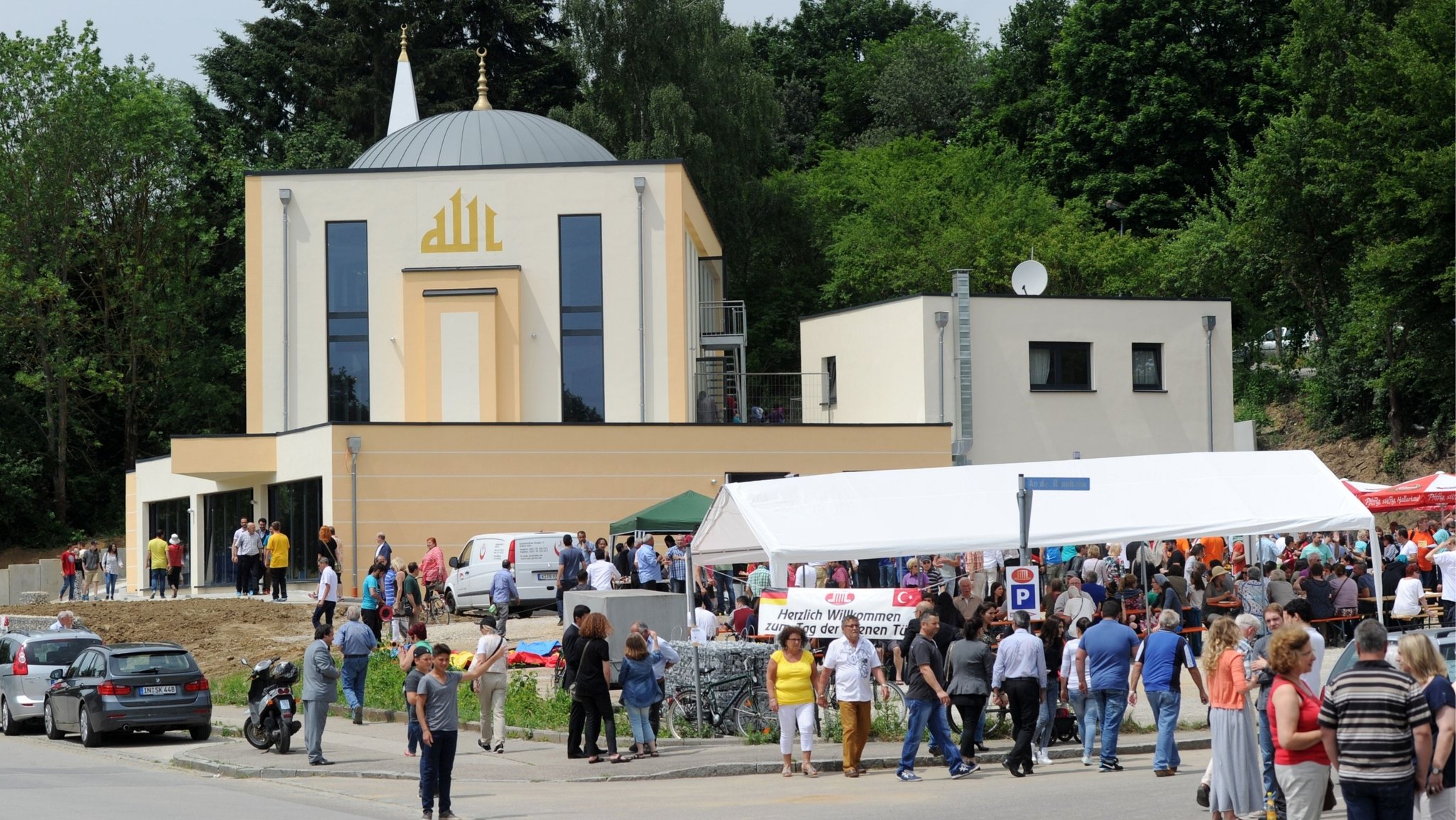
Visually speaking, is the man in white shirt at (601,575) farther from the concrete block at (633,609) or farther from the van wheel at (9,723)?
the van wheel at (9,723)

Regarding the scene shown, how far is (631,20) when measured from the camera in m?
57.1

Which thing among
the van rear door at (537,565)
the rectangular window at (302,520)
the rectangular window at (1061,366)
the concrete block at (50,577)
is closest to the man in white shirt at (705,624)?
the van rear door at (537,565)

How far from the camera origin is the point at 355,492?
37.1 m

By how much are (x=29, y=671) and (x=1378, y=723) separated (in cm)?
2026

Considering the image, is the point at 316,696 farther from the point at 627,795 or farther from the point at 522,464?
the point at 522,464

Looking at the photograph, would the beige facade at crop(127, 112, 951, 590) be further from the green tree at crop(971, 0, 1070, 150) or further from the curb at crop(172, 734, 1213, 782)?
the green tree at crop(971, 0, 1070, 150)

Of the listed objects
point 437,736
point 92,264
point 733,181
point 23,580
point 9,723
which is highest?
point 733,181

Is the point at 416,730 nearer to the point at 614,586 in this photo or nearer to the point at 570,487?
the point at 614,586

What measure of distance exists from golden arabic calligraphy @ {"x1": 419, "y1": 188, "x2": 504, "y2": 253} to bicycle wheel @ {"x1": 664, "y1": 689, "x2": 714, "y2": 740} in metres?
25.3

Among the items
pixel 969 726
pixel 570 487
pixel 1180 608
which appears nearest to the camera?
pixel 969 726

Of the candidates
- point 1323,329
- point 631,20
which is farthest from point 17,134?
point 1323,329

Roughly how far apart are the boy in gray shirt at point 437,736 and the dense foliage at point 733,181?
4133 cm

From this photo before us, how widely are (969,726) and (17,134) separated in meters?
50.8

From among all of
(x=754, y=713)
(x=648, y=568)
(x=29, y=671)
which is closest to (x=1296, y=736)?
(x=754, y=713)
